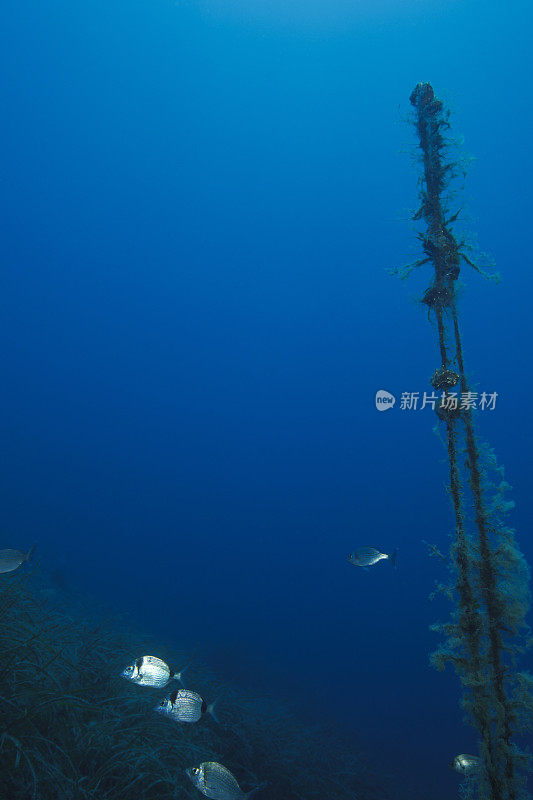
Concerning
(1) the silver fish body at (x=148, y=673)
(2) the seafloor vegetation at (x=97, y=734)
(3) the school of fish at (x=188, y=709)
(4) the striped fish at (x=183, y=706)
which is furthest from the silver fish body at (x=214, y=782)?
(1) the silver fish body at (x=148, y=673)

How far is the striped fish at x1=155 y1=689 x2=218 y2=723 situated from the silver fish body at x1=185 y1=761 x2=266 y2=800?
0.36 metres

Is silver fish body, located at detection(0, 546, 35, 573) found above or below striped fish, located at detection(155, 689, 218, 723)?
above

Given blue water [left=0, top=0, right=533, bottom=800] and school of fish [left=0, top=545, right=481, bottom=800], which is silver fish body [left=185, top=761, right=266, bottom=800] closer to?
school of fish [left=0, top=545, right=481, bottom=800]

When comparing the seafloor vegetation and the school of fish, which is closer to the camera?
the seafloor vegetation

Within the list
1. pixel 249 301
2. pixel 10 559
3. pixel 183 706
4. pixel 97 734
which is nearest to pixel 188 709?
pixel 183 706

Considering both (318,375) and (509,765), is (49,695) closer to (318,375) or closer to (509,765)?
(509,765)

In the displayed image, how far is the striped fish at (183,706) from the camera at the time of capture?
3.25 meters

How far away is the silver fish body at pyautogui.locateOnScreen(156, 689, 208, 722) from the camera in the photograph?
3252mm

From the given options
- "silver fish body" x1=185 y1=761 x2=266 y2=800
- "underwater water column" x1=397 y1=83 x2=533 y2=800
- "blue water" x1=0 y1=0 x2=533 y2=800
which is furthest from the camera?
"blue water" x1=0 y1=0 x2=533 y2=800

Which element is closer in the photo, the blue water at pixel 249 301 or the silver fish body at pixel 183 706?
the silver fish body at pixel 183 706

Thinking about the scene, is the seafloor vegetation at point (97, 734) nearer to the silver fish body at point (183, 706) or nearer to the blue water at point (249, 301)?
the silver fish body at point (183, 706)

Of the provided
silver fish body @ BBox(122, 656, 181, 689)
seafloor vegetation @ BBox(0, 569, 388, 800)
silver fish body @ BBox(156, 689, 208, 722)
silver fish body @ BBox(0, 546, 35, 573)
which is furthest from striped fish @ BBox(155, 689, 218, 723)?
silver fish body @ BBox(0, 546, 35, 573)

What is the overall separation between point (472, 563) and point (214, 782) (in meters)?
2.55

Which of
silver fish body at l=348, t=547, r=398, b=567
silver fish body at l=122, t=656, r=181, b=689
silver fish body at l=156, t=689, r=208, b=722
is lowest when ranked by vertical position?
silver fish body at l=156, t=689, r=208, b=722
